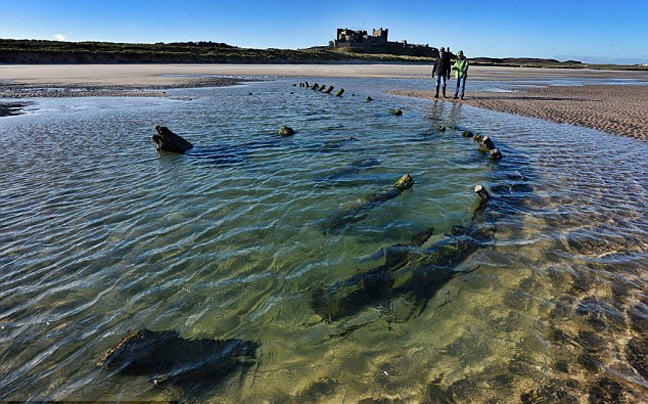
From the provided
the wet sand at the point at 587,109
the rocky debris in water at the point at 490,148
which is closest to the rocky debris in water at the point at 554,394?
the rocky debris in water at the point at 490,148

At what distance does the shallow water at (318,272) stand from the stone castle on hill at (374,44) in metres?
141

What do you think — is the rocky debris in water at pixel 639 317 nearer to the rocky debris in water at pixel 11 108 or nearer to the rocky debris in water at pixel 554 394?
the rocky debris in water at pixel 554 394

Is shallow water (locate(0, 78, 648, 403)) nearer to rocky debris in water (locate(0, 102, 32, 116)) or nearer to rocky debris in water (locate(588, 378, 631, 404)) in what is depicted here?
rocky debris in water (locate(588, 378, 631, 404))

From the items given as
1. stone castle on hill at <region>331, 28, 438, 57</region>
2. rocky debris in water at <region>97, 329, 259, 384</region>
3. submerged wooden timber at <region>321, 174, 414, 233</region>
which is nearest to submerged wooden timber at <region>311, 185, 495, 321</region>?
rocky debris in water at <region>97, 329, 259, 384</region>

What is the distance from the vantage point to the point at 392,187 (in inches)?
318

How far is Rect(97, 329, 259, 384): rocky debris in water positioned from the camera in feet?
10.8

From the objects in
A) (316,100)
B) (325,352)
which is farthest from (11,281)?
(316,100)

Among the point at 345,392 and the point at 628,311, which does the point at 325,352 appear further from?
the point at 628,311

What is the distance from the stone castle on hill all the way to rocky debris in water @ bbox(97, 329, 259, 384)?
147m

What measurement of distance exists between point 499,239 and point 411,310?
2.72 meters

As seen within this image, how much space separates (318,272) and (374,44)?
157m

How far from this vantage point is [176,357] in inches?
137

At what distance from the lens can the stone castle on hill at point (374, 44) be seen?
454 feet

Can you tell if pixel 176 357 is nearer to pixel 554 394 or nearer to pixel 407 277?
pixel 407 277
